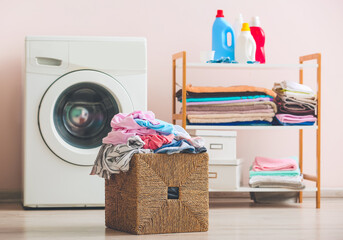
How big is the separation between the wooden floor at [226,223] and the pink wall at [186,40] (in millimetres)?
425

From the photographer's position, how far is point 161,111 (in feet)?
10.9

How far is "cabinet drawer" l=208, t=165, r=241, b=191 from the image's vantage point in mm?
2949

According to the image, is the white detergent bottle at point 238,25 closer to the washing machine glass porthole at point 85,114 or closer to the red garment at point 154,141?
the washing machine glass porthole at point 85,114

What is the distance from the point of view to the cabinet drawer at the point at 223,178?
116 inches

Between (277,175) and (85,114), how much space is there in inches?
40.7

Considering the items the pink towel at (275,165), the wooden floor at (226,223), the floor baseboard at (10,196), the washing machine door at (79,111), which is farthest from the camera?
the floor baseboard at (10,196)

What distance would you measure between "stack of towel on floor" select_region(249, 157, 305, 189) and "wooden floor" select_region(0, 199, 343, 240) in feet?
0.39

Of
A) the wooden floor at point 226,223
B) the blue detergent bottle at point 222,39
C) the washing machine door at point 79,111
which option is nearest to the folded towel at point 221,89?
the blue detergent bottle at point 222,39

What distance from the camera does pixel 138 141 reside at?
209cm

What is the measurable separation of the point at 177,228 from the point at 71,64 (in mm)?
1091

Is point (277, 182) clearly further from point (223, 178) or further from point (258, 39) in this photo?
point (258, 39)

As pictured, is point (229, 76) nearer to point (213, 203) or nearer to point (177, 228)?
point (213, 203)

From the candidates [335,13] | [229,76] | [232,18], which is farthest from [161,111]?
[335,13]

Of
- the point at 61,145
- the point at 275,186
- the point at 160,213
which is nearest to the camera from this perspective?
the point at 160,213
